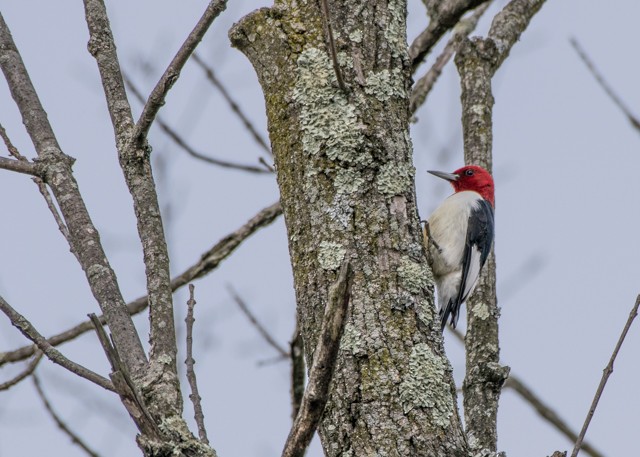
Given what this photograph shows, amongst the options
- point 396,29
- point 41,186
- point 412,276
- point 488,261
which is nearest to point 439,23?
point 488,261

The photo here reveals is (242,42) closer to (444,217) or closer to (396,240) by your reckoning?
(396,240)

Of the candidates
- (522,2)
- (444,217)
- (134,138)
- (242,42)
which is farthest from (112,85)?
(444,217)

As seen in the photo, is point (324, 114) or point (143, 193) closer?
point (143, 193)

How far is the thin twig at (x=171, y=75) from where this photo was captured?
205 centimetres

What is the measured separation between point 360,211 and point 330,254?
0.14 meters

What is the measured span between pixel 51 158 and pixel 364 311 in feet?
2.83

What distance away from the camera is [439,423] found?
6.48 ft

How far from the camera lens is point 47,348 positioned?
1746 millimetres

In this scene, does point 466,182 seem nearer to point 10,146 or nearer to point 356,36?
point 356,36

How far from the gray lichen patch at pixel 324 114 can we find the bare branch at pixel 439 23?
1.41m

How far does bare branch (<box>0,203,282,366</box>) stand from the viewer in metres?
3.35

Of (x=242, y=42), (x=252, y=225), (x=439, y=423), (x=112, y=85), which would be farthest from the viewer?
(x=252, y=225)

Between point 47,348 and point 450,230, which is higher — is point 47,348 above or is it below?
below

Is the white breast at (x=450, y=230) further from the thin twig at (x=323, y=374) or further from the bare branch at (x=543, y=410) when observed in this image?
the thin twig at (x=323, y=374)
